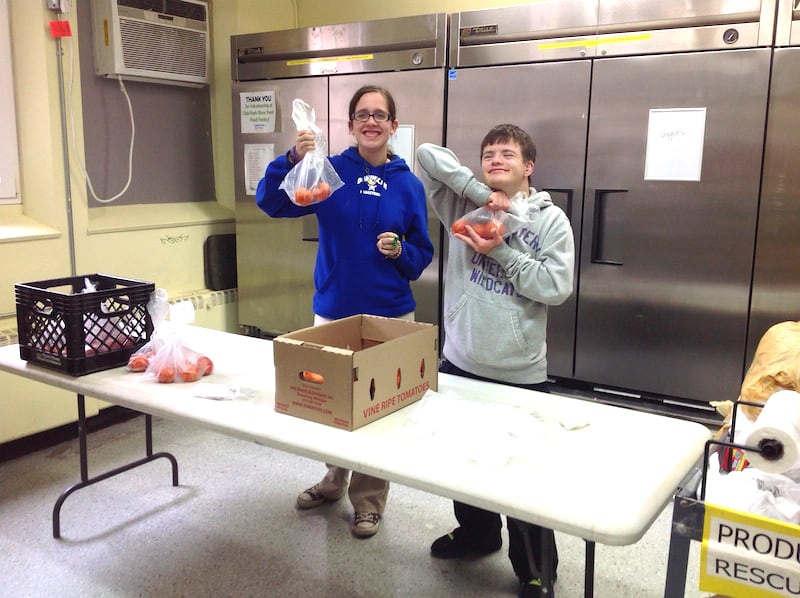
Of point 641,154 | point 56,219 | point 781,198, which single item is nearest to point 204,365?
point 56,219

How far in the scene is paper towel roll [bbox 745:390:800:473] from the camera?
980 millimetres

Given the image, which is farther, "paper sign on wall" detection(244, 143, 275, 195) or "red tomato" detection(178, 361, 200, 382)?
"paper sign on wall" detection(244, 143, 275, 195)

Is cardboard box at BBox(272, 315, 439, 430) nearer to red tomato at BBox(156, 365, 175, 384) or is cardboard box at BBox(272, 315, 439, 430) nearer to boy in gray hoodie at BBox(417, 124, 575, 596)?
boy in gray hoodie at BBox(417, 124, 575, 596)

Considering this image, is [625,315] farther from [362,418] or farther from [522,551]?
[362,418]

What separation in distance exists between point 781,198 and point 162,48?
2.92 meters

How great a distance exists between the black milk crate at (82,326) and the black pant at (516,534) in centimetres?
92

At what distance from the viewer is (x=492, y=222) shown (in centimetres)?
176

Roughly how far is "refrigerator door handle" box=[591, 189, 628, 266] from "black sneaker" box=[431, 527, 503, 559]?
4.30ft

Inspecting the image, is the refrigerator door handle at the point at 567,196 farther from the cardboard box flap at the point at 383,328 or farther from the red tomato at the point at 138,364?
the red tomato at the point at 138,364

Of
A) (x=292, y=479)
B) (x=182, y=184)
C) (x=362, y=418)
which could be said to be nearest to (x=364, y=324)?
(x=362, y=418)

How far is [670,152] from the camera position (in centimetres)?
271

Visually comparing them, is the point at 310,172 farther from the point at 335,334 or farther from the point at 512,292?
the point at 512,292

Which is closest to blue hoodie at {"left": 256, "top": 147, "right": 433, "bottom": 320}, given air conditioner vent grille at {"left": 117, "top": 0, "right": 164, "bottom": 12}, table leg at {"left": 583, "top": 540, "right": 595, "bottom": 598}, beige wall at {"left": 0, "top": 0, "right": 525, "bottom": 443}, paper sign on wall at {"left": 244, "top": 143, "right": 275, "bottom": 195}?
table leg at {"left": 583, "top": 540, "right": 595, "bottom": 598}

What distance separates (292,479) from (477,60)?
6.51 feet
